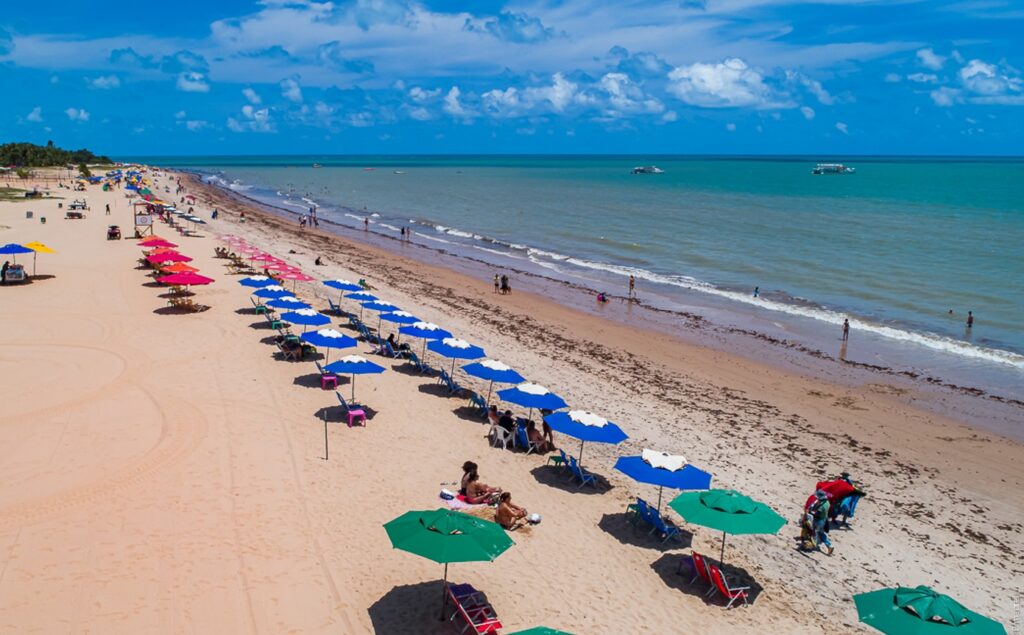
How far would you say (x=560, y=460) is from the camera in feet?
42.6

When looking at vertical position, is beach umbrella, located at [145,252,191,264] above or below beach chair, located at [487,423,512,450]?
above

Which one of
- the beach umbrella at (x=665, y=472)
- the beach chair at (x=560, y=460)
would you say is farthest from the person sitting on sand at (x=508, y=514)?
the beach chair at (x=560, y=460)

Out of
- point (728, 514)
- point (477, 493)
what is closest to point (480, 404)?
point (477, 493)

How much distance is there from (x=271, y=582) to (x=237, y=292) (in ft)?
59.6

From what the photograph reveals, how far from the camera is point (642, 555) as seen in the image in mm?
10359

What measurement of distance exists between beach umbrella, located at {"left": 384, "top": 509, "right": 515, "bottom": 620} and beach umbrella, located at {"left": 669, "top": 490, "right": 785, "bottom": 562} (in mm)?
2897

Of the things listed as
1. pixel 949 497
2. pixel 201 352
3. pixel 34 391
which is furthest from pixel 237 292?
pixel 949 497

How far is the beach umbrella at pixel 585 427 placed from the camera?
11977 mm

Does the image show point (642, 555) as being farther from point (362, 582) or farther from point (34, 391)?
point (34, 391)

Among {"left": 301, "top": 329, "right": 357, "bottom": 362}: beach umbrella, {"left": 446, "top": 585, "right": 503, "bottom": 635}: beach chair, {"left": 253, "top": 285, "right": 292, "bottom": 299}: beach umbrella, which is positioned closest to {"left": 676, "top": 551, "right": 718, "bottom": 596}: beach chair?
{"left": 446, "top": 585, "right": 503, "bottom": 635}: beach chair

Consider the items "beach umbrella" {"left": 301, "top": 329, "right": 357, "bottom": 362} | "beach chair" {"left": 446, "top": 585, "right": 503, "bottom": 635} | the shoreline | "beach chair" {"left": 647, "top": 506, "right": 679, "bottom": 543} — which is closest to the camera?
"beach chair" {"left": 446, "top": 585, "right": 503, "bottom": 635}

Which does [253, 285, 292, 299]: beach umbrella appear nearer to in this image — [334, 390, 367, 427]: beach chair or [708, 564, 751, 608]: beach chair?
[334, 390, 367, 427]: beach chair

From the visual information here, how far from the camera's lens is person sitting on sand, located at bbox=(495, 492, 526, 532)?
1044 cm

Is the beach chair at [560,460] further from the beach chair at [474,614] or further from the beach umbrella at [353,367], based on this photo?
the beach chair at [474,614]
